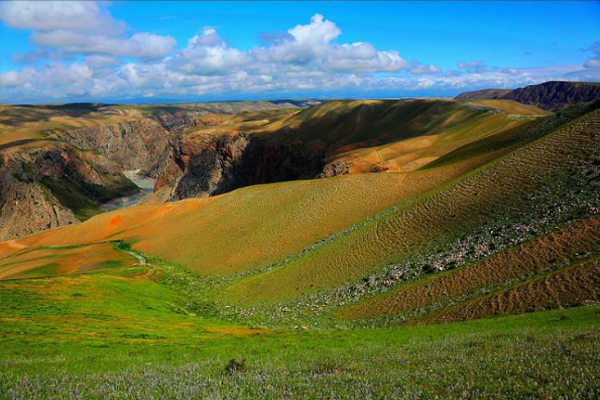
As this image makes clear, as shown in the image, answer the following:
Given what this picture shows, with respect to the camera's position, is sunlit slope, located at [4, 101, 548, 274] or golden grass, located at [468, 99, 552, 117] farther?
golden grass, located at [468, 99, 552, 117]

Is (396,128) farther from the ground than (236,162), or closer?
farther from the ground

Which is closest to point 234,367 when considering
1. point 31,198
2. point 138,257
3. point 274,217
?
point 274,217

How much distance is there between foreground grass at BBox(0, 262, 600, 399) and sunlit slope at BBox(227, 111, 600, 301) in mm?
12103

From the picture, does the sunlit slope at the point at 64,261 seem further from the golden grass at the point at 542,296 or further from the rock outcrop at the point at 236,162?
the rock outcrop at the point at 236,162

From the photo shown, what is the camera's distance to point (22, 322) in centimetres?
2384

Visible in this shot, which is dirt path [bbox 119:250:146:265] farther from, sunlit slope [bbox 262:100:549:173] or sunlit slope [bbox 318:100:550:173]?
sunlit slope [bbox 262:100:549:173]

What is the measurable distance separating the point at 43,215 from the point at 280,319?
161 metres

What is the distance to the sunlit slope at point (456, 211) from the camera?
1344 inches

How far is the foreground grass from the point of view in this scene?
33.7 feet

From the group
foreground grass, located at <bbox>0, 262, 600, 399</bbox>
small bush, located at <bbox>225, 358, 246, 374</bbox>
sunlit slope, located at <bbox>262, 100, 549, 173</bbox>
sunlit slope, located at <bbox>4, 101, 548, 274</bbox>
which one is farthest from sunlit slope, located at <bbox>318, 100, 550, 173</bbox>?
small bush, located at <bbox>225, 358, 246, 374</bbox>

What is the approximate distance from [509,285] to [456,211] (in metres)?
12.7

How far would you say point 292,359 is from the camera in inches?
633

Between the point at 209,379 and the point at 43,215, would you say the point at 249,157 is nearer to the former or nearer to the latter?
the point at 43,215

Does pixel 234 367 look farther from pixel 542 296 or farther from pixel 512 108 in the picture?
pixel 512 108
